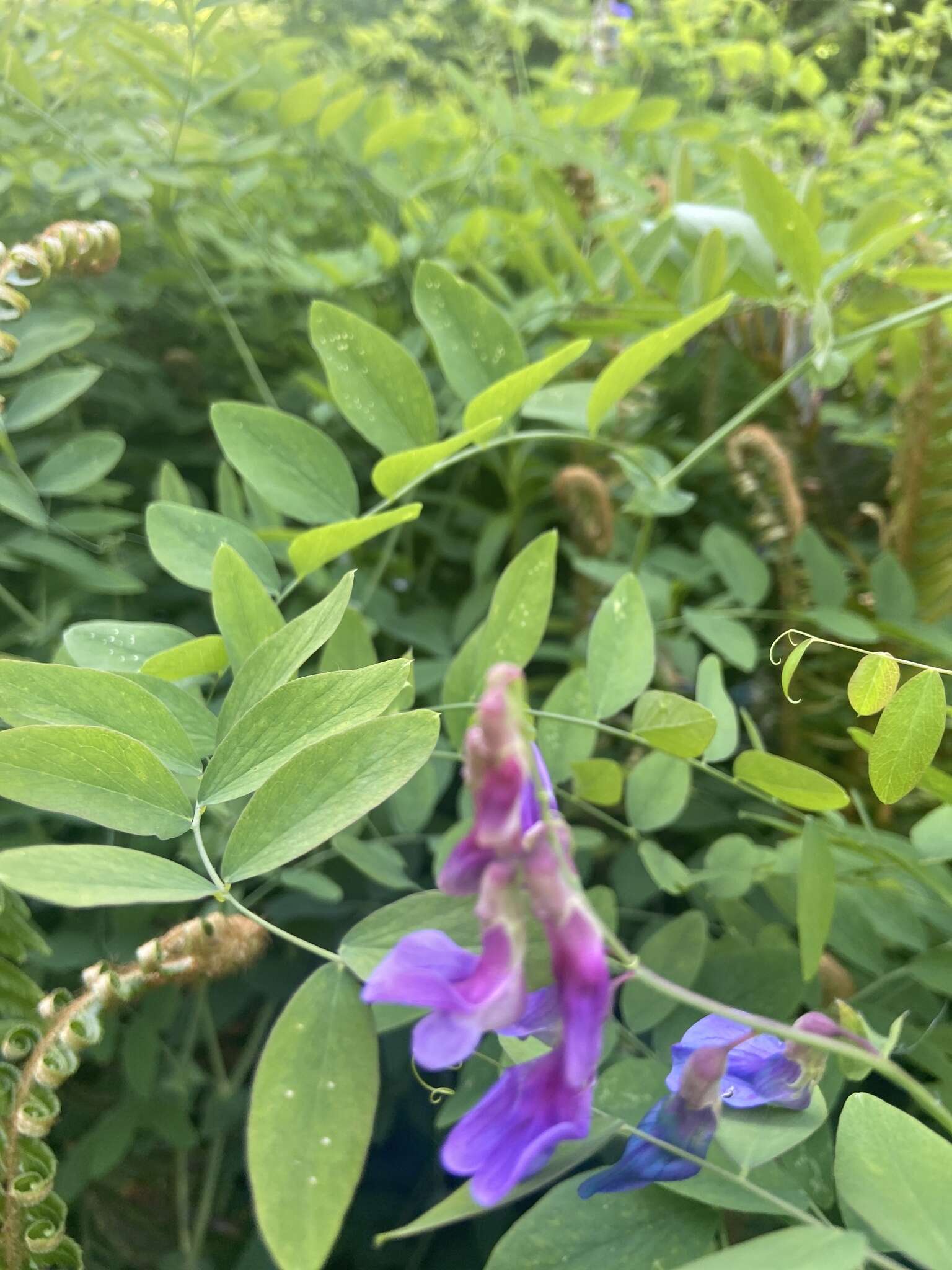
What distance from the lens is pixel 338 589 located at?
30 cm

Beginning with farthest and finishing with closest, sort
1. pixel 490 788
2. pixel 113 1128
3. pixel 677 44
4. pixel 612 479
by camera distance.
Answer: pixel 677 44 → pixel 612 479 → pixel 113 1128 → pixel 490 788

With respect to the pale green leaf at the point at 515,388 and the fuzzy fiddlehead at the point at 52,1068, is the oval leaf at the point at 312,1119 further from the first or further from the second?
the pale green leaf at the point at 515,388

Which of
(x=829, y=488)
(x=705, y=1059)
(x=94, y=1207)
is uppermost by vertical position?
(x=705, y=1059)

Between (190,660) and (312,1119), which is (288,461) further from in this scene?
(312,1119)

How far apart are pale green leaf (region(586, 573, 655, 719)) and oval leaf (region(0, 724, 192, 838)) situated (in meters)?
0.20

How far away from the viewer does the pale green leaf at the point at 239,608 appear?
0.33m

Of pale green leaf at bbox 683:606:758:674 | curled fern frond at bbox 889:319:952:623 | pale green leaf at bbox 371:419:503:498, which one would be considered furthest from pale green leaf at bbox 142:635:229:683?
curled fern frond at bbox 889:319:952:623

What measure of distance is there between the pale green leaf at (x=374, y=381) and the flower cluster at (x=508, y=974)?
0.27m

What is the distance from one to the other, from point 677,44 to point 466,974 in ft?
6.50

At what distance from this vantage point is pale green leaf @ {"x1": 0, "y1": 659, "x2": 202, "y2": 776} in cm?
27

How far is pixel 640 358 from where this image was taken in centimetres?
43

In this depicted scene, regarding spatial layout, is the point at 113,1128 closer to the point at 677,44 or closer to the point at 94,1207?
the point at 94,1207

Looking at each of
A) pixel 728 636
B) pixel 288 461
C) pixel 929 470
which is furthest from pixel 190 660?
pixel 929 470

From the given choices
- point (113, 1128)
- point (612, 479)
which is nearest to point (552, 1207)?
point (113, 1128)
